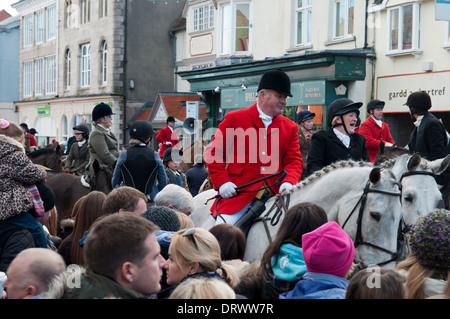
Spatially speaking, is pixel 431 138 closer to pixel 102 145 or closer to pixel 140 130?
pixel 140 130

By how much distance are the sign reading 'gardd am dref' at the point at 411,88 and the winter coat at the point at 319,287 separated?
41.9ft

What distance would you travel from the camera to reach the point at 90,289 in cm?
267

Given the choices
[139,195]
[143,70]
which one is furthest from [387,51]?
[143,70]

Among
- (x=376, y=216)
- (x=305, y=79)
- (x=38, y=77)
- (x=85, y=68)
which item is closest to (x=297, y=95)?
(x=305, y=79)

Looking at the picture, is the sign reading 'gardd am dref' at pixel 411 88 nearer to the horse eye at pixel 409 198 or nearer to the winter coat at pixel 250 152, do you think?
the horse eye at pixel 409 198

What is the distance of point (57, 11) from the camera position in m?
39.8

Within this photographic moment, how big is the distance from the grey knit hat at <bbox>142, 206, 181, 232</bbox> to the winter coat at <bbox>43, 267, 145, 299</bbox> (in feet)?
5.60

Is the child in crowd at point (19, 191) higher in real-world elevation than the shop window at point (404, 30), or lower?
lower

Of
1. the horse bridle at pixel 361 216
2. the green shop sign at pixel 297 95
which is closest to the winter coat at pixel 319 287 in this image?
the horse bridle at pixel 361 216

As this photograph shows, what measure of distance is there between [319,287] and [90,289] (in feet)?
4.28

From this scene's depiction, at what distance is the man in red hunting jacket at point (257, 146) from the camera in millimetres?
6008

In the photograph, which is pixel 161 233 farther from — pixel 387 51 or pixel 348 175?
pixel 387 51
